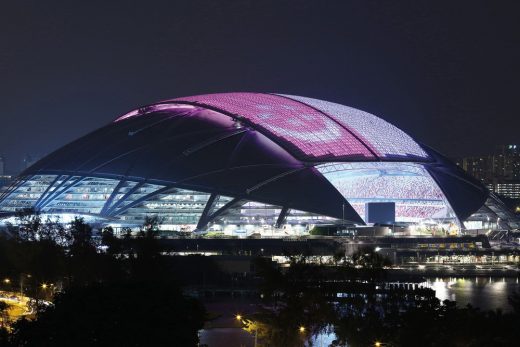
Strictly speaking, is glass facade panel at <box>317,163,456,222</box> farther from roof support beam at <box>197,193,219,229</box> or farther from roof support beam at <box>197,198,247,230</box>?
roof support beam at <box>197,193,219,229</box>

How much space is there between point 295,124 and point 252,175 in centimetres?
917

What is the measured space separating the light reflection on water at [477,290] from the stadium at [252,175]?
11.6 meters

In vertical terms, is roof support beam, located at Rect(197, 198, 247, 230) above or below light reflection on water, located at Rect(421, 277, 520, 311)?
above

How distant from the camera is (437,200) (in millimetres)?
103188

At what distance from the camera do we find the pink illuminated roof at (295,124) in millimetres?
97125

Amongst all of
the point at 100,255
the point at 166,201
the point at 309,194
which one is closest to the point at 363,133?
the point at 309,194

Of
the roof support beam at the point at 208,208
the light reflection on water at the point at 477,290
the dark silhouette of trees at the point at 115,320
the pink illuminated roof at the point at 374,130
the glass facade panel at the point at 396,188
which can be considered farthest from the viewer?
the pink illuminated roof at the point at 374,130

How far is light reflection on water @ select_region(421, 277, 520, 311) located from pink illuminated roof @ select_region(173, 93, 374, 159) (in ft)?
53.0

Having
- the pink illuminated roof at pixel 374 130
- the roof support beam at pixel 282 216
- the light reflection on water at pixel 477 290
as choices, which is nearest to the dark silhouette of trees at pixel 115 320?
the light reflection on water at pixel 477 290

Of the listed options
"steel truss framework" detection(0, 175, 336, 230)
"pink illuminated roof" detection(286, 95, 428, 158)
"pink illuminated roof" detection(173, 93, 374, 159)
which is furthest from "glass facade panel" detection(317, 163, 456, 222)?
"steel truss framework" detection(0, 175, 336, 230)

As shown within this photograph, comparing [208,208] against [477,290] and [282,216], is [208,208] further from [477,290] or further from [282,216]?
[477,290]

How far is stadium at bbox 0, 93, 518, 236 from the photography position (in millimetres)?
93625

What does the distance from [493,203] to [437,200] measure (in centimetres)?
1027

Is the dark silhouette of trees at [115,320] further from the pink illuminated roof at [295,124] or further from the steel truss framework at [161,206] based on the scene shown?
the pink illuminated roof at [295,124]
